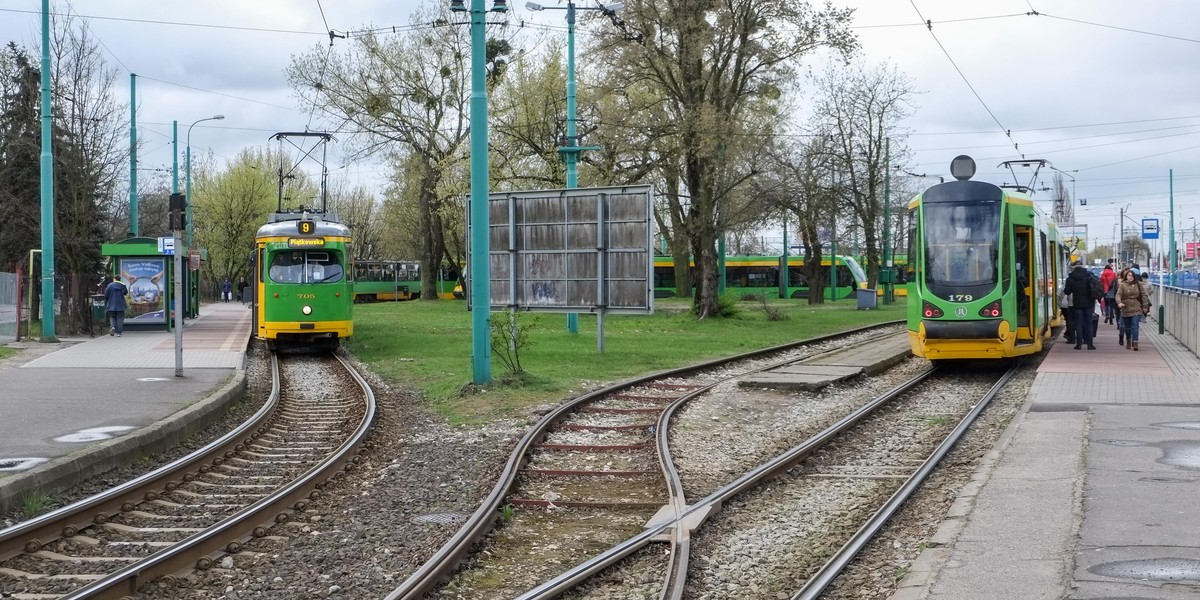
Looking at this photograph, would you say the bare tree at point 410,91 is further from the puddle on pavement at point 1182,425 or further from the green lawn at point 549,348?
the puddle on pavement at point 1182,425

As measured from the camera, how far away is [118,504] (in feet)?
30.0

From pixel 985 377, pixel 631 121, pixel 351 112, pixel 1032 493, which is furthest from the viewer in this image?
pixel 351 112

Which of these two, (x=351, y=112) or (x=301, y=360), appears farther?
(x=351, y=112)

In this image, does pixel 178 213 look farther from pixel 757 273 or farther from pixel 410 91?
pixel 757 273

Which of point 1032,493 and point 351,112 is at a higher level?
point 351,112

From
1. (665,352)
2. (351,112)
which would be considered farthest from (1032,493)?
(351,112)

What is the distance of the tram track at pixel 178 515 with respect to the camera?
7004mm

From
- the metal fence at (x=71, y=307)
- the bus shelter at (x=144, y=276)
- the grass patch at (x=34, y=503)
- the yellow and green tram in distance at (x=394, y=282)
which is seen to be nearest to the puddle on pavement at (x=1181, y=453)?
the grass patch at (x=34, y=503)

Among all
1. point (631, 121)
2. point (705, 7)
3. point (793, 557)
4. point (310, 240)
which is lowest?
point (793, 557)

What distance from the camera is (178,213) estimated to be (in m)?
17.6

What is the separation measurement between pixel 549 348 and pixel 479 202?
8290 millimetres

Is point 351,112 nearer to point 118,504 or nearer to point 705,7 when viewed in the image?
point 705,7

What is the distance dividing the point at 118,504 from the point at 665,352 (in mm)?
16186

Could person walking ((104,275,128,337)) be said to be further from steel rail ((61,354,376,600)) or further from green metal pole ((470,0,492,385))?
steel rail ((61,354,376,600))
